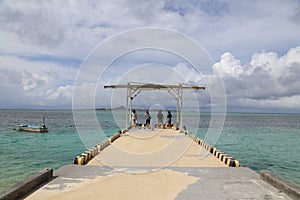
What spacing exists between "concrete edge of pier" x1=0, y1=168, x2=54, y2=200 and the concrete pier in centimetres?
15

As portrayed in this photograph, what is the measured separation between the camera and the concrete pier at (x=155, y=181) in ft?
16.1

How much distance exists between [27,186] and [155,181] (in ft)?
8.14

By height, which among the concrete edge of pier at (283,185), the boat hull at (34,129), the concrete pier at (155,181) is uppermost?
the concrete edge of pier at (283,185)

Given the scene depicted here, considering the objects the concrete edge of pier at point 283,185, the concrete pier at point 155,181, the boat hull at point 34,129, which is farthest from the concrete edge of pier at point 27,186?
the boat hull at point 34,129

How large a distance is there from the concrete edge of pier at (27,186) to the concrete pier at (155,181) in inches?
5.9

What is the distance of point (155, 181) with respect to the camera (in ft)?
19.0

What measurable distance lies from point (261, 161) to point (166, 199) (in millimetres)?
12191

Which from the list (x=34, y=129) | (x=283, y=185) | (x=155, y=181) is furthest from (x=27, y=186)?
(x=34, y=129)

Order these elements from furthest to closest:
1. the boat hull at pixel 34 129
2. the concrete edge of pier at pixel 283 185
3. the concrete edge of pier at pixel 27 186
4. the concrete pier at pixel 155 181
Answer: the boat hull at pixel 34 129 → the concrete pier at pixel 155 181 → the concrete edge of pier at pixel 283 185 → the concrete edge of pier at pixel 27 186

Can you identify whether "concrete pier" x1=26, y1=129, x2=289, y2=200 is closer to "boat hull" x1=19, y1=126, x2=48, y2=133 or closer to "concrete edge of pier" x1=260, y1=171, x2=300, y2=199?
"concrete edge of pier" x1=260, y1=171, x2=300, y2=199

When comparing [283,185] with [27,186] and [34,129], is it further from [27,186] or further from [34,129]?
[34,129]

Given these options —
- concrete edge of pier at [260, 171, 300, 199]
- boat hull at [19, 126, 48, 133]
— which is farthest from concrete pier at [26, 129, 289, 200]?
boat hull at [19, 126, 48, 133]

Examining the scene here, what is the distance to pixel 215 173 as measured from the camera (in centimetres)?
653

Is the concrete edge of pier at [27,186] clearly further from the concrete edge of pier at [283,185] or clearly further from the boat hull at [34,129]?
the boat hull at [34,129]
